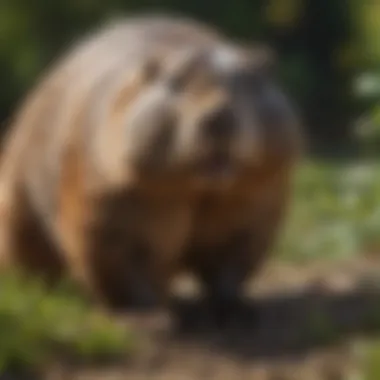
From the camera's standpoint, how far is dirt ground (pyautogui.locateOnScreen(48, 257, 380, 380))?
3.60 meters

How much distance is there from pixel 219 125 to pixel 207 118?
4 cm

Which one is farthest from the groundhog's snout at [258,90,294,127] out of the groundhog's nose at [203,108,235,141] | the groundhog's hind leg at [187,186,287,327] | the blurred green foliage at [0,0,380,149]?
the blurred green foliage at [0,0,380,149]

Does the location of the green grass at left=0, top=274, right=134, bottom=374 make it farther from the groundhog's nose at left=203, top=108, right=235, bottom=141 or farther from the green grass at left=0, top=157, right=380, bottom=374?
the groundhog's nose at left=203, top=108, right=235, bottom=141

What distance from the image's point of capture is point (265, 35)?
32.5ft

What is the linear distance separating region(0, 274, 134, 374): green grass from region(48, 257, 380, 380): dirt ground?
8cm

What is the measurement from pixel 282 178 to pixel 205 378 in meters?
0.73

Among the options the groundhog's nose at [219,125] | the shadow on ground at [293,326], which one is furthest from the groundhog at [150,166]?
the shadow on ground at [293,326]

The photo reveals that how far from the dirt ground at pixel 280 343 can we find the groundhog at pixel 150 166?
9.4 inches

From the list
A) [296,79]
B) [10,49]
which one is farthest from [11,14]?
[296,79]

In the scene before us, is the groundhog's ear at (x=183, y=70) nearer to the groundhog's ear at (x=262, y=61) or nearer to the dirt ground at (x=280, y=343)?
the groundhog's ear at (x=262, y=61)

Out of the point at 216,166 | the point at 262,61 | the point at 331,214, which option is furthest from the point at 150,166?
the point at 331,214

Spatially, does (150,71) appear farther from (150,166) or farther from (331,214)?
(331,214)

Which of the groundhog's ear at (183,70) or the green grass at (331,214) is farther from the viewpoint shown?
the groundhog's ear at (183,70)

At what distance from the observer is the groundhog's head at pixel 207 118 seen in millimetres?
3646
